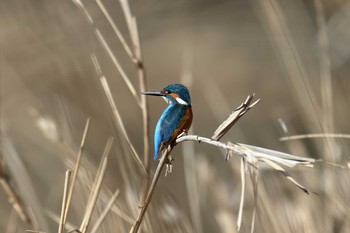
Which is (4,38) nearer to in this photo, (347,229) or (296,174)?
(296,174)

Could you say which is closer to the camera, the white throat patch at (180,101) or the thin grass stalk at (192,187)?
the white throat patch at (180,101)

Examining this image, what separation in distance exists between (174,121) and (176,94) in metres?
0.04

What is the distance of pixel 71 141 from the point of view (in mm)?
1186

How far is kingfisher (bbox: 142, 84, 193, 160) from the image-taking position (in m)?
0.82

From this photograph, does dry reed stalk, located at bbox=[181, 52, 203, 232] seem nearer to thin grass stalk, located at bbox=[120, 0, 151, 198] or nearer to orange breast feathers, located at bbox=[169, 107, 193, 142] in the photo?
thin grass stalk, located at bbox=[120, 0, 151, 198]

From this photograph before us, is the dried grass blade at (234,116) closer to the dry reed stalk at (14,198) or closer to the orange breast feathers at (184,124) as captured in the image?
the orange breast feathers at (184,124)

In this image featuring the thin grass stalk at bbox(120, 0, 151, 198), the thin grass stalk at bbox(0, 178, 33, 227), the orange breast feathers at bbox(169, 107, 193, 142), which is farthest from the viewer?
the thin grass stalk at bbox(0, 178, 33, 227)

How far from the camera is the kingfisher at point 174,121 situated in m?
0.82

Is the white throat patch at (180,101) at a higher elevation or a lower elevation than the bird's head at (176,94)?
lower

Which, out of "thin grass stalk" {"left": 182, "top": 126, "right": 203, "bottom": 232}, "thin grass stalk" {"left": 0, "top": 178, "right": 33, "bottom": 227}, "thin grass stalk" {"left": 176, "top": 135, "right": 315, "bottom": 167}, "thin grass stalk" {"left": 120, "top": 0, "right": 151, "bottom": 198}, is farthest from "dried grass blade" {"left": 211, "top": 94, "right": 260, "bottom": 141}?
"thin grass stalk" {"left": 182, "top": 126, "right": 203, "bottom": 232}

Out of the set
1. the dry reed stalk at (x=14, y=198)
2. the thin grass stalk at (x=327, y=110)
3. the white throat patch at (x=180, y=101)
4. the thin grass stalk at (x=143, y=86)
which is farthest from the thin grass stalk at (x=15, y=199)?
the thin grass stalk at (x=327, y=110)

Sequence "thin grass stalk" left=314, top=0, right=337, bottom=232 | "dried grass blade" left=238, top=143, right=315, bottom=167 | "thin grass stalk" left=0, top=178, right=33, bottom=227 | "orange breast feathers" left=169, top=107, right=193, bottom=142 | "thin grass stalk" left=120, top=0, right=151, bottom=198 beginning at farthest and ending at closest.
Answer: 1. "thin grass stalk" left=314, top=0, right=337, bottom=232
2. "thin grass stalk" left=0, top=178, right=33, bottom=227
3. "thin grass stalk" left=120, top=0, right=151, bottom=198
4. "orange breast feathers" left=169, top=107, right=193, bottom=142
5. "dried grass blade" left=238, top=143, right=315, bottom=167

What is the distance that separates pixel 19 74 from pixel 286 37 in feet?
2.07

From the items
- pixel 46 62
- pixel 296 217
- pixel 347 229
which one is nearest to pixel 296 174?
pixel 296 217
